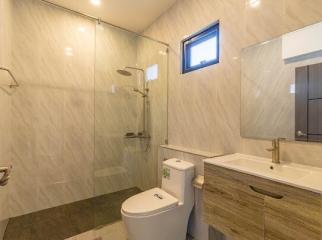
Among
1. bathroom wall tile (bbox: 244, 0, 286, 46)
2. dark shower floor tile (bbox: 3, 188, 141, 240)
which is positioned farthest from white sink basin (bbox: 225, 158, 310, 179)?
dark shower floor tile (bbox: 3, 188, 141, 240)

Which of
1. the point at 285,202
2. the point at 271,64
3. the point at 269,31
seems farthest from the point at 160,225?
the point at 269,31

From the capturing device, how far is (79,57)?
272 cm

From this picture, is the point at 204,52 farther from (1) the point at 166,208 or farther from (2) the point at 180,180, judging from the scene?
(1) the point at 166,208

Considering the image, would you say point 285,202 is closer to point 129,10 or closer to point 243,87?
point 243,87

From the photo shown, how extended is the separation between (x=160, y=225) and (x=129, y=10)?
8.70ft

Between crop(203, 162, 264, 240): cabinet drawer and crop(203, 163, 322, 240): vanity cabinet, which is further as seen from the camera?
crop(203, 162, 264, 240): cabinet drawer

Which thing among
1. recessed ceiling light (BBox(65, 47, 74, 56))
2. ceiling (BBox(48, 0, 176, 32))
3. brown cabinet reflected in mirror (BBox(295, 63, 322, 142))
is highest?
ceiling (BBox(48, 0, 176, 32))

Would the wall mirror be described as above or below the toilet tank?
above

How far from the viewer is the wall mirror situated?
1.23 meters

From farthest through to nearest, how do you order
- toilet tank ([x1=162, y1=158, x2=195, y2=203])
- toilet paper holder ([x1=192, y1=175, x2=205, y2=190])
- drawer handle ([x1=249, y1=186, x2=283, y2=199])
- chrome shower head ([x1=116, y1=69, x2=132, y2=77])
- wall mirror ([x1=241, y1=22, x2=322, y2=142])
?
1. chrome shower head ([x1=116, y1=69, x2=132, y2=77])
2. toilet tank ([x1=162, y1=158, x2=195, y2=203])
3. toilet paper holder ([x1=192, y1=175, x2=205, y2=190])
4. wall mirror ([x1=241, y1=22, x2=322, y2=142])
5. drawer handle ([x1=249, y1=186, x2=283, y2=199])

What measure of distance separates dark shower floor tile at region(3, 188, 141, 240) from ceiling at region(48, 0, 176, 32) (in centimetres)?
250

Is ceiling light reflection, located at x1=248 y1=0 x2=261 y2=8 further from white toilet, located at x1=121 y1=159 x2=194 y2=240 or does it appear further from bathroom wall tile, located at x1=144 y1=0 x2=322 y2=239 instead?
white toilet, located at x1=121 y1=159 x2=194 y2=240

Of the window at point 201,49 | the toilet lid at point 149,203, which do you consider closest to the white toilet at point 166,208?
the toilet lid at point 149,203

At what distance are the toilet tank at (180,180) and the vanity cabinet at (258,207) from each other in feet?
1.07
